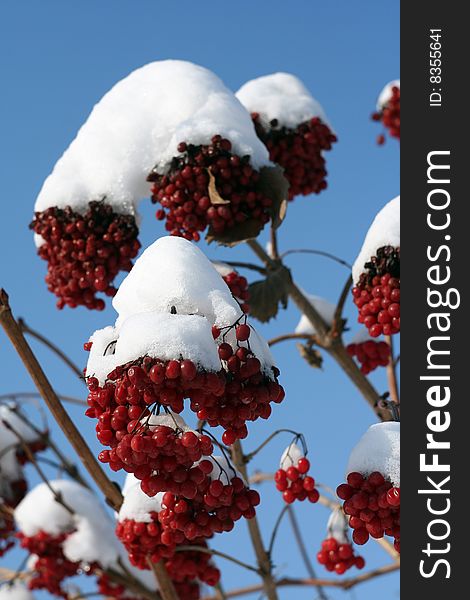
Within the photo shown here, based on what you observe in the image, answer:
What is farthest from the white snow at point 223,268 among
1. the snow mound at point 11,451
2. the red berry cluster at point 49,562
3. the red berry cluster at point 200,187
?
the snow mound at point 11,451

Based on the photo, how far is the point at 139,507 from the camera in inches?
102

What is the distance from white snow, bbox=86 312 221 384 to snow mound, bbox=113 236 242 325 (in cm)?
8

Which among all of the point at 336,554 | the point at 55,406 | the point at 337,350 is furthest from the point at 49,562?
the point at 55,406

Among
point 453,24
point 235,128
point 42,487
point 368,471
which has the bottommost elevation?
point 368,471

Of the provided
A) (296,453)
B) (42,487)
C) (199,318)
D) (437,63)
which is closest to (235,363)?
(199,318)

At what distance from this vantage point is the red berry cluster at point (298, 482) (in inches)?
107

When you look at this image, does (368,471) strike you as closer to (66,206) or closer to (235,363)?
(235,363)

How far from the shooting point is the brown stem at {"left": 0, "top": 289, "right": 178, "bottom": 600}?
2.35m

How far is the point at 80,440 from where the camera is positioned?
251cm

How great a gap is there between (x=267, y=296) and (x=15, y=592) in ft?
8.35

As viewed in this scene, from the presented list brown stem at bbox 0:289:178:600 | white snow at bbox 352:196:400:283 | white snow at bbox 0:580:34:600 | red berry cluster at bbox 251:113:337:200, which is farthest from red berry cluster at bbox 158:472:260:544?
white snow at bbox 0:580:34:600

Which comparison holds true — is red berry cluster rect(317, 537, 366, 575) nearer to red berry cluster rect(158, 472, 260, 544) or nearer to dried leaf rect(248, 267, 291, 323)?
dried leaf rect(248, 267, 291, 323)

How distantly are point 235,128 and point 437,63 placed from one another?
732mm

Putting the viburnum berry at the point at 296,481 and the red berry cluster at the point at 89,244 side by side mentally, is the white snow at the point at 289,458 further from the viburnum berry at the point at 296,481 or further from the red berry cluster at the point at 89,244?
the red berry cluster at the point at 89,244
